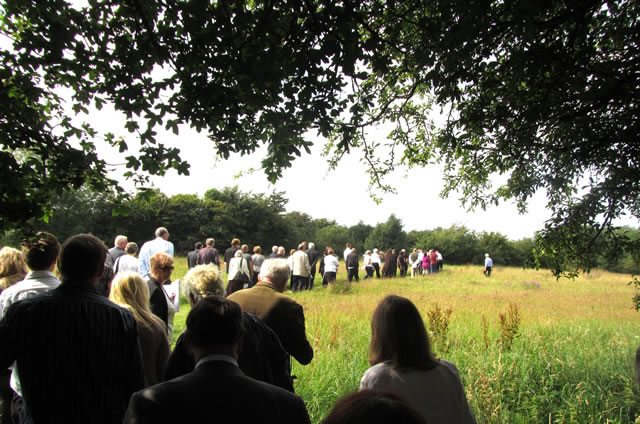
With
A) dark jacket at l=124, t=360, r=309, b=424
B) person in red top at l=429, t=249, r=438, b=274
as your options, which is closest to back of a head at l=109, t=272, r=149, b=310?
dark jacket at l=124, t=360, r=309, b=424

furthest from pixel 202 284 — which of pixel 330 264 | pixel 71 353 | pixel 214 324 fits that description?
pixel 330 264

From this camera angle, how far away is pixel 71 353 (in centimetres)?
196

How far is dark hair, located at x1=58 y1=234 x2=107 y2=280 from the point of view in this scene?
2.12m

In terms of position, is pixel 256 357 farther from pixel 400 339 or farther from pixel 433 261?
pixel 433 261

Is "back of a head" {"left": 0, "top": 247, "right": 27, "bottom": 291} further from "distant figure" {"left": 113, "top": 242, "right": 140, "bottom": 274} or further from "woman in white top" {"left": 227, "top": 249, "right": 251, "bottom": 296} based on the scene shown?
"woman in white top" {"left": 227, "top": 249, "right": 251, "bottom": 296}

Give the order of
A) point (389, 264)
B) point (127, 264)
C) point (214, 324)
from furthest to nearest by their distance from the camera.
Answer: point (389, 264) < point (127, 264) < point (214, 324)

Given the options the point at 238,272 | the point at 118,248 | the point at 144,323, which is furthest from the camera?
the point at 238,272

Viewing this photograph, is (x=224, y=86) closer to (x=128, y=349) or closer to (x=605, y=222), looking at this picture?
(x=128, y=349)

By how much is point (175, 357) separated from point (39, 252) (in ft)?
5.08

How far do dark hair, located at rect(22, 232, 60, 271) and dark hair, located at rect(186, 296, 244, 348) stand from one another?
6.27 ft

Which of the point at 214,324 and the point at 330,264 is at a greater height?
the point at 214,324

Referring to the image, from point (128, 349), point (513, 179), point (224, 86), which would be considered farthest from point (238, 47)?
point (513, 179)

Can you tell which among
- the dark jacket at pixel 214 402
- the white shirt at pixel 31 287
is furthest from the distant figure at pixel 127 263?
the dark jacket at pixel 214 402

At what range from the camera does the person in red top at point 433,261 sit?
25.0 metres
